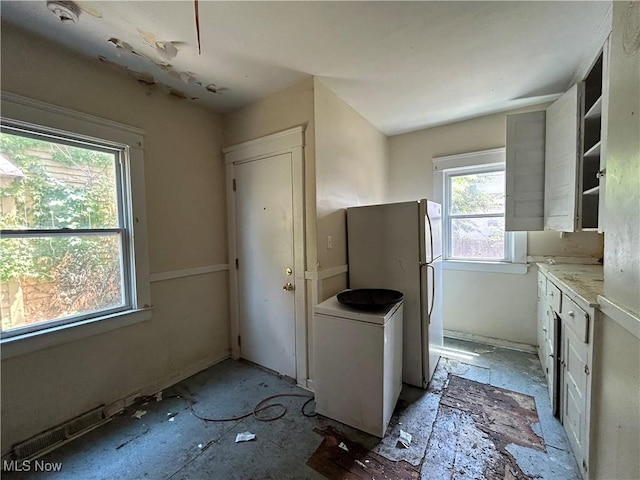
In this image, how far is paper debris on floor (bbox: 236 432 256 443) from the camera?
1723mm

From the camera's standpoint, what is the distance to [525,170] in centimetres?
250

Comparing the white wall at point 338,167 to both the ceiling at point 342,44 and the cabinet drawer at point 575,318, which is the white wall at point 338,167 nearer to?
the ceiling at point 342,44

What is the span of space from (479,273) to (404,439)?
2.10 m

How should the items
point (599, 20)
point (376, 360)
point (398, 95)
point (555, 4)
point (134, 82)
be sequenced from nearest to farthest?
point (555, 4) < point (599, 20) < point (376, 360) < point (134, 82) < point (398, 95)

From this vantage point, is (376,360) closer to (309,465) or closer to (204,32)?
(309,465)

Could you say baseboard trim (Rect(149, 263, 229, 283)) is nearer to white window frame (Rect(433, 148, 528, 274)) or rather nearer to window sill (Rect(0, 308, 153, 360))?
window sill (Rect(0, 308, 153, 360))

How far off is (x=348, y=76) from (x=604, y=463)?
2.73m

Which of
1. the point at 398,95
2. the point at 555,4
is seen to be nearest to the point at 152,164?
the point at 398,95

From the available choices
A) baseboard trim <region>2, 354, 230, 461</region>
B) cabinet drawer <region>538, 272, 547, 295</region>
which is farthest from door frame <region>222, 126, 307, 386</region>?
cabinet drawer <region>538, 272, 547, 295</region>

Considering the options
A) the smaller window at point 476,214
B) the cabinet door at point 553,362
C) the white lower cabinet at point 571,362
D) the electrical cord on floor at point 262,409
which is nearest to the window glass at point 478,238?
the smaller window at point 476,214

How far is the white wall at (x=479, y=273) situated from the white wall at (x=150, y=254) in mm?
2370

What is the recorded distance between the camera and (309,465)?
1523 millimetres

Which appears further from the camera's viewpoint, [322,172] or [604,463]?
[322,172]

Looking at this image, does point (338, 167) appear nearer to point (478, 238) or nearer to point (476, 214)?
point (476, 214)
